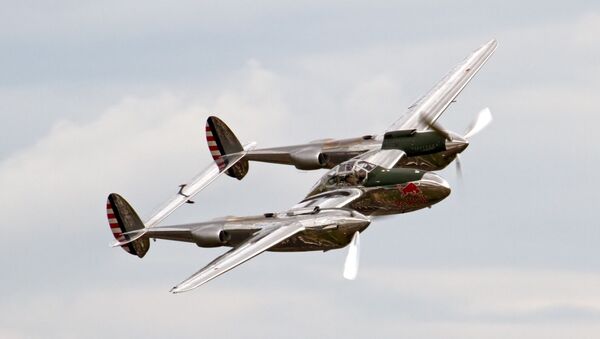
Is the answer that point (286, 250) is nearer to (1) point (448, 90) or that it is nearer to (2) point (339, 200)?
(2) point (339, 200)

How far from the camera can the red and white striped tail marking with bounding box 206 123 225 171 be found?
101562 millimetres

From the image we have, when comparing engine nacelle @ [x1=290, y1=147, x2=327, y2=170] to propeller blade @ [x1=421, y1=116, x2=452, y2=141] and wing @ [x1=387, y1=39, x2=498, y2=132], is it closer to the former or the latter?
wing @ [x1=387, y1=39, x2=498, y2=132]

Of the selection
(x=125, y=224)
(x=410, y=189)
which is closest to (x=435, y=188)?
(x=410, y=189)

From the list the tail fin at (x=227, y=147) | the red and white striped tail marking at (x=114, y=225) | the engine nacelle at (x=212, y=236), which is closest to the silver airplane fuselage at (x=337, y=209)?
the engine nacelle at (x=212, y=236)

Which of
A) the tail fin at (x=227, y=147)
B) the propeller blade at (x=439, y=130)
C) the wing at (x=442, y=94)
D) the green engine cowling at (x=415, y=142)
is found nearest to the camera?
the propeller blade at (x=439, y=130)

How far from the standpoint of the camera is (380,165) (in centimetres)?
9225

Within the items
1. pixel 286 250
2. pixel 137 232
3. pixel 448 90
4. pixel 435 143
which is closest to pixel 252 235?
pixel 286 250

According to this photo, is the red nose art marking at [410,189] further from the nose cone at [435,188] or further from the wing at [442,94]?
the wing at [442,94]

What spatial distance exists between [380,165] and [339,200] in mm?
4839

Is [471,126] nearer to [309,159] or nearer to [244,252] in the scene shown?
[309,159]

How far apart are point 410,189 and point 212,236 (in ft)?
36.8

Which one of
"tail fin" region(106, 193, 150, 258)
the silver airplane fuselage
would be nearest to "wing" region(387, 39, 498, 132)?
the silver airplane fuselage

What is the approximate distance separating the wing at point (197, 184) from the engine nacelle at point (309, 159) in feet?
12.0

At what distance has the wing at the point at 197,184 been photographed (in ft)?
308
